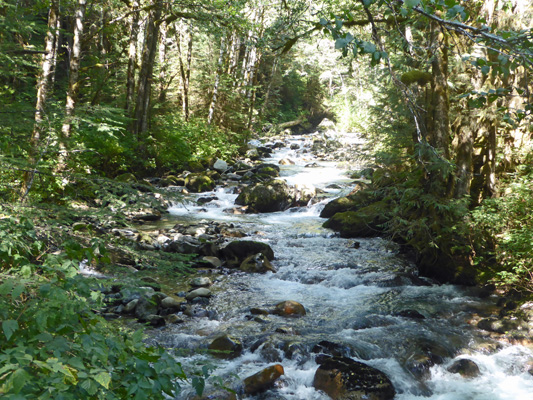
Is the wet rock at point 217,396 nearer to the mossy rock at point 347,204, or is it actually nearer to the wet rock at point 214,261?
the wet rock at point 214,261

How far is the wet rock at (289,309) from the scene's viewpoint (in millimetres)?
6930

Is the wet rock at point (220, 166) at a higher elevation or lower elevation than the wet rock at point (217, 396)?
higher

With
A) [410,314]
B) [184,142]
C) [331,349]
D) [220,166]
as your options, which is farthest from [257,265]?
[220,166]

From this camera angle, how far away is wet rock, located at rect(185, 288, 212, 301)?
24.5 ft

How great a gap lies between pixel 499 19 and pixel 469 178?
293 centimetres

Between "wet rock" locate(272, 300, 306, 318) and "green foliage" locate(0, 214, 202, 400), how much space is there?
460 centimetres

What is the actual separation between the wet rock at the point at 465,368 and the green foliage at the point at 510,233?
2.08 meters

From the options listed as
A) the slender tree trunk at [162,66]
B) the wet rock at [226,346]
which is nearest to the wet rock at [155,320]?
the wet rock at [226,346]

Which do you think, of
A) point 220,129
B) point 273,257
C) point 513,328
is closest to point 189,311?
point 273,257

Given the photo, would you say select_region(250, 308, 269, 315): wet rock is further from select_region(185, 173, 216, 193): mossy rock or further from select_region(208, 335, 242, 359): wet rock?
select_region(185, 173, 216, 193): mossy rock

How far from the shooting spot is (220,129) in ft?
79.8

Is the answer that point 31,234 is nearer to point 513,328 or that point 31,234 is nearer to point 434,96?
point 513,328

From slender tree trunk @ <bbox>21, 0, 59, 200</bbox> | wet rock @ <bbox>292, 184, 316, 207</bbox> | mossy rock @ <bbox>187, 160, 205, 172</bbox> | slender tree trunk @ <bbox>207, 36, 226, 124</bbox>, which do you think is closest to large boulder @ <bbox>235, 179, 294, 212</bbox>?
wet rock @ <bbox>292, 184, 316, 207</bbox>

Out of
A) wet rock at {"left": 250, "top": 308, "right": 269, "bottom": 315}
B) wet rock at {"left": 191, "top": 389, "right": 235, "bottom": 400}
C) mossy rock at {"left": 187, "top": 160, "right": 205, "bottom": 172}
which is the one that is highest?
mossy rock at {"left": 187, "top": 160, "right": 205, "bottom": 172}
